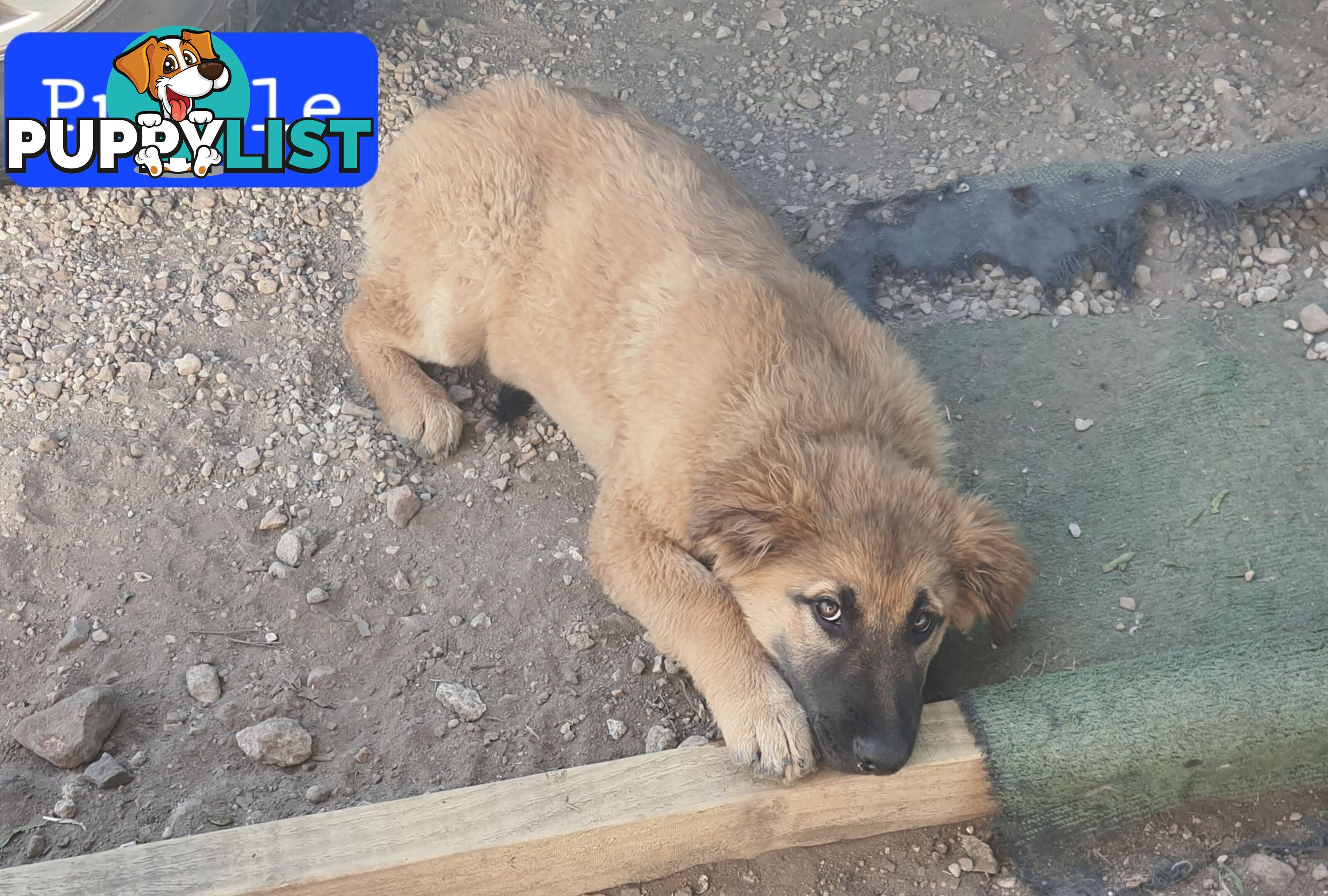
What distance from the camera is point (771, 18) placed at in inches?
237

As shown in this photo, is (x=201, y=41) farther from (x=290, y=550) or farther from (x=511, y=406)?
(x=290, y=550)

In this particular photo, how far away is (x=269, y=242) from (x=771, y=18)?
3.09 metres

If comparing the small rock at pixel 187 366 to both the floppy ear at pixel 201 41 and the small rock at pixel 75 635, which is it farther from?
the floppy ear at pixel 201 41

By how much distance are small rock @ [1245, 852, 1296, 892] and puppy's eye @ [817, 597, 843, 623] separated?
123cm

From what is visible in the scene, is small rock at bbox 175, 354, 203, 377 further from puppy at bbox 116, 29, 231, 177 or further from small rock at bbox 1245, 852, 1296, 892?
small rock at bbox 1245, 852, 1296, 892

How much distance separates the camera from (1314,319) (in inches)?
168

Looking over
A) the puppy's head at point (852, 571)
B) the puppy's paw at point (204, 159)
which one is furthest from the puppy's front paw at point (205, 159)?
the puppy's head at point (852, 571)

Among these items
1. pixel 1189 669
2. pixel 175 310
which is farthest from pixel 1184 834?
pixel 175 310

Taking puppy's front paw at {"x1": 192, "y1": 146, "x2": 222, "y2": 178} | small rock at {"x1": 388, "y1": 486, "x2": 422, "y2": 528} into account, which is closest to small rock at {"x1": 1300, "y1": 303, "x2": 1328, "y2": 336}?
small rock at {"x1": 388, "y1": 486, "x2": 422, "y2": 528}

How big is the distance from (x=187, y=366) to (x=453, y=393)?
1.06m

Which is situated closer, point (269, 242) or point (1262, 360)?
point (1262, 360)

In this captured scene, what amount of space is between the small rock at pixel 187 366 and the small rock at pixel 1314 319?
4.46 meters

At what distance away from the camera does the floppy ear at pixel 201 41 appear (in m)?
4.74

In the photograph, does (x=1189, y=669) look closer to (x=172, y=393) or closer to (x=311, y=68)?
(x=172, y=393)
